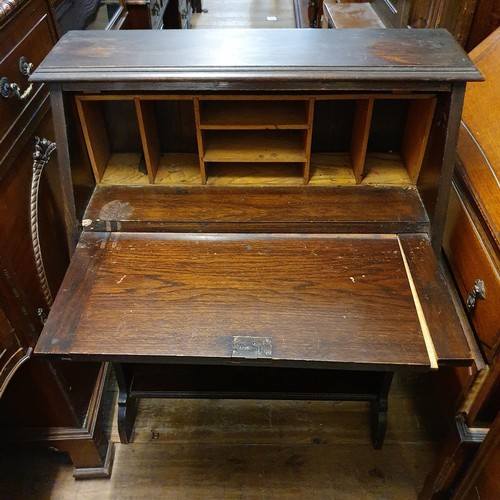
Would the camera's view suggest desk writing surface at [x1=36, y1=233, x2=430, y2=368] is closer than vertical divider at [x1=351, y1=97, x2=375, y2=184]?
Yes

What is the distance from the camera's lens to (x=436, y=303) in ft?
3.36

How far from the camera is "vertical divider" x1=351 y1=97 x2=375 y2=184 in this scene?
1.15 metres

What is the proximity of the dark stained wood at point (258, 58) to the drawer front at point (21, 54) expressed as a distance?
86 millimetres

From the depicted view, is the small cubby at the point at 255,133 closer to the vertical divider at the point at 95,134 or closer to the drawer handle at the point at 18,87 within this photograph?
the vertical divider at the point at 95,134

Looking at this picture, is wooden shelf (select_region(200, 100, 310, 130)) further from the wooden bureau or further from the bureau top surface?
the bureau top surface

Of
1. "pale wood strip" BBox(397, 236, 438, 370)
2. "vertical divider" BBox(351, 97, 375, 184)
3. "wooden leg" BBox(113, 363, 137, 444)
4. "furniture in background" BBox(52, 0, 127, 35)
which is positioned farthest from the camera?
"wooden leg" BBox(113, 363, 137, 444)

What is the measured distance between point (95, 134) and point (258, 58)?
450mm

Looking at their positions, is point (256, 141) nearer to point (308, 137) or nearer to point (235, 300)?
point (308, 137)

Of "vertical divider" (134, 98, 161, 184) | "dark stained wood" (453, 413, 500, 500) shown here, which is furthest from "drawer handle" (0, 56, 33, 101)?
"dark stained wood" (453, 413, 500, 500)

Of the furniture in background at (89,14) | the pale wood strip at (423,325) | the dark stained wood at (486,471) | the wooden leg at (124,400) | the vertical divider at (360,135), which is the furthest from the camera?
the wooden leg at (124,400)

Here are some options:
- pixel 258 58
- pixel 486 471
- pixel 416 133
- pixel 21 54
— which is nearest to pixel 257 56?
pixel 258 58

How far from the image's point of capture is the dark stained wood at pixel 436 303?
94cm

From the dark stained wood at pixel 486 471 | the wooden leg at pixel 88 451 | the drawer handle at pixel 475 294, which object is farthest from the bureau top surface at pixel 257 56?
the wooden leg at pixel 88 451

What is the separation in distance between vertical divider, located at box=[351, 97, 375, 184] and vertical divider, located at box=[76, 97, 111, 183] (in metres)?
0.64
